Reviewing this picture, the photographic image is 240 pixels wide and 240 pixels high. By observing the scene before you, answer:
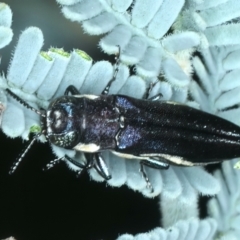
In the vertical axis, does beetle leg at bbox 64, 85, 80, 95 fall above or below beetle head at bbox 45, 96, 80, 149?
above

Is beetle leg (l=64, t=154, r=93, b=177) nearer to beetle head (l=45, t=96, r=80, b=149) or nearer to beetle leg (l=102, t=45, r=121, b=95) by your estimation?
beetle head (l=45, t=96, r=80, b=149)

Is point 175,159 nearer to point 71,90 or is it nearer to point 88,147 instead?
point 88,147

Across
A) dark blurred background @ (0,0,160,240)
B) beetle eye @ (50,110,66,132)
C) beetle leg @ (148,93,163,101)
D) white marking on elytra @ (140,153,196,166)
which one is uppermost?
beetle leg @ (148,93,163,101)

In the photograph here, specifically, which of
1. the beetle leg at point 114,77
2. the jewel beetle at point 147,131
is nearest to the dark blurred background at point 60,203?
the jewel beetle at point 147,131

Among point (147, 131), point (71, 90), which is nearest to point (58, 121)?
point (71, 90)

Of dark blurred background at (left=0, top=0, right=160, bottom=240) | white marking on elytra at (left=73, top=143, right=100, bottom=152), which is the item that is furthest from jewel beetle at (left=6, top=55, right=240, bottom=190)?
dark blurred background at (left=0, top=0, right=160, bottom=240)

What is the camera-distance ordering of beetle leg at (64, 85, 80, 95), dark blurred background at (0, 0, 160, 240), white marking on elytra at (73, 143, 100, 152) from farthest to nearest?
dark blurred background at (0, 0, 160, 240) < white marking on elytra at (73, 143, 100, 152) < beetle leg at (64, 85, 80, 95)
